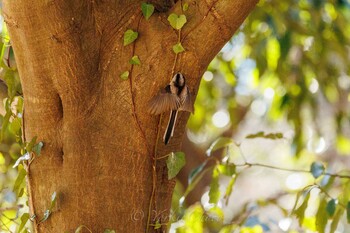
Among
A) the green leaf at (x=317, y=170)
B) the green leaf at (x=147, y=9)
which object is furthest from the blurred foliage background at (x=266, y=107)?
the green leaf at (x=147, y=9)

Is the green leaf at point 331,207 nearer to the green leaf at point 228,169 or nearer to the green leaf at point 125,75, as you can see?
the green leaf at point 228,169

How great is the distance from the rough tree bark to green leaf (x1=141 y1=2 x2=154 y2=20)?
0.03m

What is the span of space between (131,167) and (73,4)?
1.06 feet

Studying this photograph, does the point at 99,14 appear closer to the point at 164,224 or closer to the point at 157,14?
the point at 157,14

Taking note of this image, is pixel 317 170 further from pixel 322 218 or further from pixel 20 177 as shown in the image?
pixel 20 177

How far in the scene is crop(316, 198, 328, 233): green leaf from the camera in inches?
73.3

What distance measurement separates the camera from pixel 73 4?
4.59 feet

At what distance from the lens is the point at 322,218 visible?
1912 millimetres

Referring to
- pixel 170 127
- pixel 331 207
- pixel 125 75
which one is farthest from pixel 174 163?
pixel 331 207

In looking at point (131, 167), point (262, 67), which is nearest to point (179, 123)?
point (131, 167)

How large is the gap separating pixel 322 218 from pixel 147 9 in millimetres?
818

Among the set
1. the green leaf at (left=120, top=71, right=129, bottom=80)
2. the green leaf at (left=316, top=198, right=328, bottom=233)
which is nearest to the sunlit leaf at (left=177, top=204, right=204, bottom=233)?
the green leaf at (left=316, top=198, right=328, bottom=233)

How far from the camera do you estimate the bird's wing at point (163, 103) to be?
1337mm

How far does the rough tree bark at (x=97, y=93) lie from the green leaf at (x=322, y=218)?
1.97 feet
